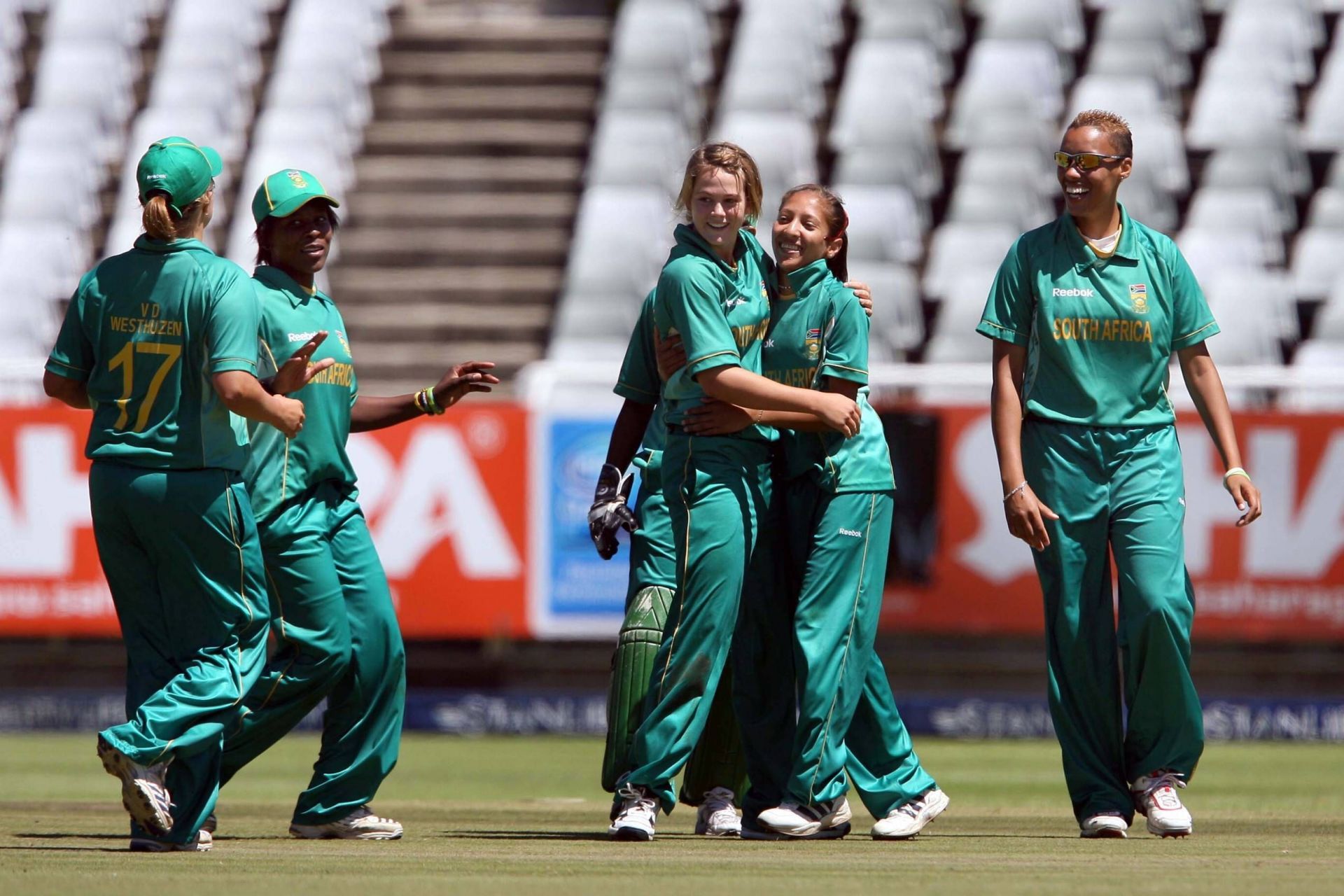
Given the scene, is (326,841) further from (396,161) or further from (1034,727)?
(396,161)

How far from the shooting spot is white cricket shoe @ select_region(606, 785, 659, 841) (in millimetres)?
6168

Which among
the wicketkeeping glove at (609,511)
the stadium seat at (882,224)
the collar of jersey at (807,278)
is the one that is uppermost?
the stadium seat at (882,224)

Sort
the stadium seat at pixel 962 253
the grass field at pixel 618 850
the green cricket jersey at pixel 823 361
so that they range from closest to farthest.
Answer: the grass field at pixel 618 850, the green cricket jersey at pixel 823 361, the stadium seat at pixel 962 253

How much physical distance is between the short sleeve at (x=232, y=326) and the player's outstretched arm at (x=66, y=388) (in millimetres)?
404

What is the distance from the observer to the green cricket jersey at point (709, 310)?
614cm

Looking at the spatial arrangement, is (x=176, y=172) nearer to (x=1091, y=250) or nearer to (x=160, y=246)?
(x=160, y=246)

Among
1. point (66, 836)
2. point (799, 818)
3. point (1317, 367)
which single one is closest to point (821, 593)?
point (799, 818)

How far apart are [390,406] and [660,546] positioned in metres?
0.99

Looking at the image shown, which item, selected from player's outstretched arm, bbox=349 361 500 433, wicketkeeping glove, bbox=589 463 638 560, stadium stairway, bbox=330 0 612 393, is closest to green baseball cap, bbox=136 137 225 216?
player's outstretched arm, bbox=349 361 500 433

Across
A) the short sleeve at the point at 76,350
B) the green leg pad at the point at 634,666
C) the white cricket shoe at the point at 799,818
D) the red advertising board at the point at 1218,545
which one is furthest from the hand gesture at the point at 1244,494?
the red advertising board at the point at 1218,545

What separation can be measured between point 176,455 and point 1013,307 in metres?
2.59

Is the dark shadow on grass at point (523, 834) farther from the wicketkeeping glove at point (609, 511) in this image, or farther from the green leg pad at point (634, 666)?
the wicketkeeping glove at point (609, 511)

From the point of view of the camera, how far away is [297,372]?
6090 mm

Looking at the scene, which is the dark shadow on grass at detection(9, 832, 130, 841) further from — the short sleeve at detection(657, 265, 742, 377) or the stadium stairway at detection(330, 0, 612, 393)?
the stadium stairway at detection(330, 0, 612, 393)
